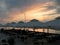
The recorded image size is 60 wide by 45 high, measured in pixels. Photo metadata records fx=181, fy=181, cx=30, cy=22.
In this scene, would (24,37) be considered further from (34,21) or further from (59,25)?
(34,21)

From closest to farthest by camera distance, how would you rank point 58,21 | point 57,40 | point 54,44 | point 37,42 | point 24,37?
1. point 37,42
2. point 54,44
3. point 58,21
4. point 57,40
5. point 24,37

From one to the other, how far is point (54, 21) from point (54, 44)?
449 centimetres

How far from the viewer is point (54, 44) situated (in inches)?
984

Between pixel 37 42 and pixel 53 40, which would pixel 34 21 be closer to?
pixel 53 40

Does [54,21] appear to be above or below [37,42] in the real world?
above

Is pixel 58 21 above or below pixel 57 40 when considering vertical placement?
above

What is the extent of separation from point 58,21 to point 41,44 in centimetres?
572

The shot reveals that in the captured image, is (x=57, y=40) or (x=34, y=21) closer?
(x=57, y=40)

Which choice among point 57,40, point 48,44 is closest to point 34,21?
point 57,40

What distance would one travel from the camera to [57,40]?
94.3 feet

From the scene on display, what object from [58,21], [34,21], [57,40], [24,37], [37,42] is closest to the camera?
[37,42]

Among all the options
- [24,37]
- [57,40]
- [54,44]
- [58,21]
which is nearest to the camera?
[54,44]

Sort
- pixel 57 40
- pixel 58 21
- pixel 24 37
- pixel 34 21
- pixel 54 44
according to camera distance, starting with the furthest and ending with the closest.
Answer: pixel 34 21, pixel 24 37, pixel 57 40, pixel 58 21, pixel 54 44

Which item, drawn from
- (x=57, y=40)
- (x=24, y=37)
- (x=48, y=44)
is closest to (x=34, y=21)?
(x=24, y=37)
